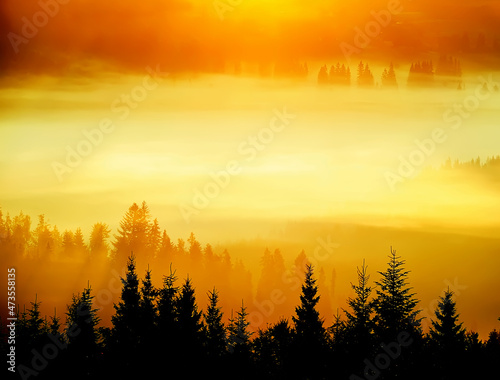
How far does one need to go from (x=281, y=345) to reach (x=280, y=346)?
16.1 inches

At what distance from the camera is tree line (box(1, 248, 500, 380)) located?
223ft

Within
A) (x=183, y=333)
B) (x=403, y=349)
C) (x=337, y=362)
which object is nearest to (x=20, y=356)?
(x=183, y=333)

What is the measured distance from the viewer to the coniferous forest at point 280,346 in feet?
223

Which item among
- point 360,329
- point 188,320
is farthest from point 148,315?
point 360,329

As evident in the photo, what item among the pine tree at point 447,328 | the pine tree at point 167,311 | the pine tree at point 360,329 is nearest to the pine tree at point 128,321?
the pine tree at point 167,311

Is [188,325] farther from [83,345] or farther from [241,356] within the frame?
[83,345]

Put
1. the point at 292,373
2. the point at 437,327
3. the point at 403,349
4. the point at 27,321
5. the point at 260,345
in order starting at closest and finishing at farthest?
the point at 403,349 → the point at 292,373 → the point at 437,327 → the point at 260,345 → the point at 27,321

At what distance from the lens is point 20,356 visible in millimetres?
79625

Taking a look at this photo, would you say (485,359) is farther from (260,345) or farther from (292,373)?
(260,345)

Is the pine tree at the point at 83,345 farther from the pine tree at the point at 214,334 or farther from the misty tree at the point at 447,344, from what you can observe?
the misty tree at the point at 447,344

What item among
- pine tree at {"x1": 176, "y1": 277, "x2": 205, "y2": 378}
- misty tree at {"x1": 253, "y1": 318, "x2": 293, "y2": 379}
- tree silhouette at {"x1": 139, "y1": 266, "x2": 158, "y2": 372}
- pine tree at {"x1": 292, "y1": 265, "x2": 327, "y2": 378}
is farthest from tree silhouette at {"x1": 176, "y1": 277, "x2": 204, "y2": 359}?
pine tree at {"x1": 292, "y1": 265, "x2": 327, "y2": 378}

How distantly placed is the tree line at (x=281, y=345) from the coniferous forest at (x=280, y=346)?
0.26 ft

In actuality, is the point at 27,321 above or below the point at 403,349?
above

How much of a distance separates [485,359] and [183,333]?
23549 mm
